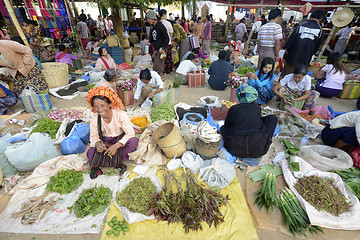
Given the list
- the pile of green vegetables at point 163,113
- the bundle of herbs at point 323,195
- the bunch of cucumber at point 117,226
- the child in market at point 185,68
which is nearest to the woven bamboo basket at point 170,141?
the pile of green vegetables at point 163,113

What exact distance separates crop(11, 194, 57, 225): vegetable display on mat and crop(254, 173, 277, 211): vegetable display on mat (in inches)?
101

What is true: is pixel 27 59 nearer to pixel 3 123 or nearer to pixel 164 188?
pixel 3 123

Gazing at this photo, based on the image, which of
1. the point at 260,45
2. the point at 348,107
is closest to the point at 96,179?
the point at 260,45

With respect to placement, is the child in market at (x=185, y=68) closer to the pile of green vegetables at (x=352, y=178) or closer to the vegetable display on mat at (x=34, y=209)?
the pile of green vegetables at (x=352, y=178)

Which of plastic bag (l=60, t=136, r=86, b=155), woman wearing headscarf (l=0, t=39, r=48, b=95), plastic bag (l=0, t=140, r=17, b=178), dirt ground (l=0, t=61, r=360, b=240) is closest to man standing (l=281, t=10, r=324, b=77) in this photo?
dirt ground (l=0, t=61, r=360, b=240)

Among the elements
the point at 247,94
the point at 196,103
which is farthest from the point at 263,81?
the point at 247,94

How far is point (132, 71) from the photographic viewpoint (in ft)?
21.6

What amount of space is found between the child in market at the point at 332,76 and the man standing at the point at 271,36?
130 cm

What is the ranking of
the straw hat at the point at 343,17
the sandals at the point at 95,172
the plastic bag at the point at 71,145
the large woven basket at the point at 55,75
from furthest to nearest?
the straw hat at the point at 343,17, the large woven basket at the point at 55,75, the plastic bag at the point at 71,145, the sandals at the point at 95,172

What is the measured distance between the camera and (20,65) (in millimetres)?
3959

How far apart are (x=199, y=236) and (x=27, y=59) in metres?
5.00

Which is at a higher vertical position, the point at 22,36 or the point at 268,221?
the point at 22,36

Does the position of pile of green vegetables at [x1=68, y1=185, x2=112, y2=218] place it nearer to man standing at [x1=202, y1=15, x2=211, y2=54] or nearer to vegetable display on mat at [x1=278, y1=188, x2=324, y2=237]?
vegetable display on mat at [x1=278, y1=188, x2=324, y2=237]

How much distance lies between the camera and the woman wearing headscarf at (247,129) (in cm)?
256
